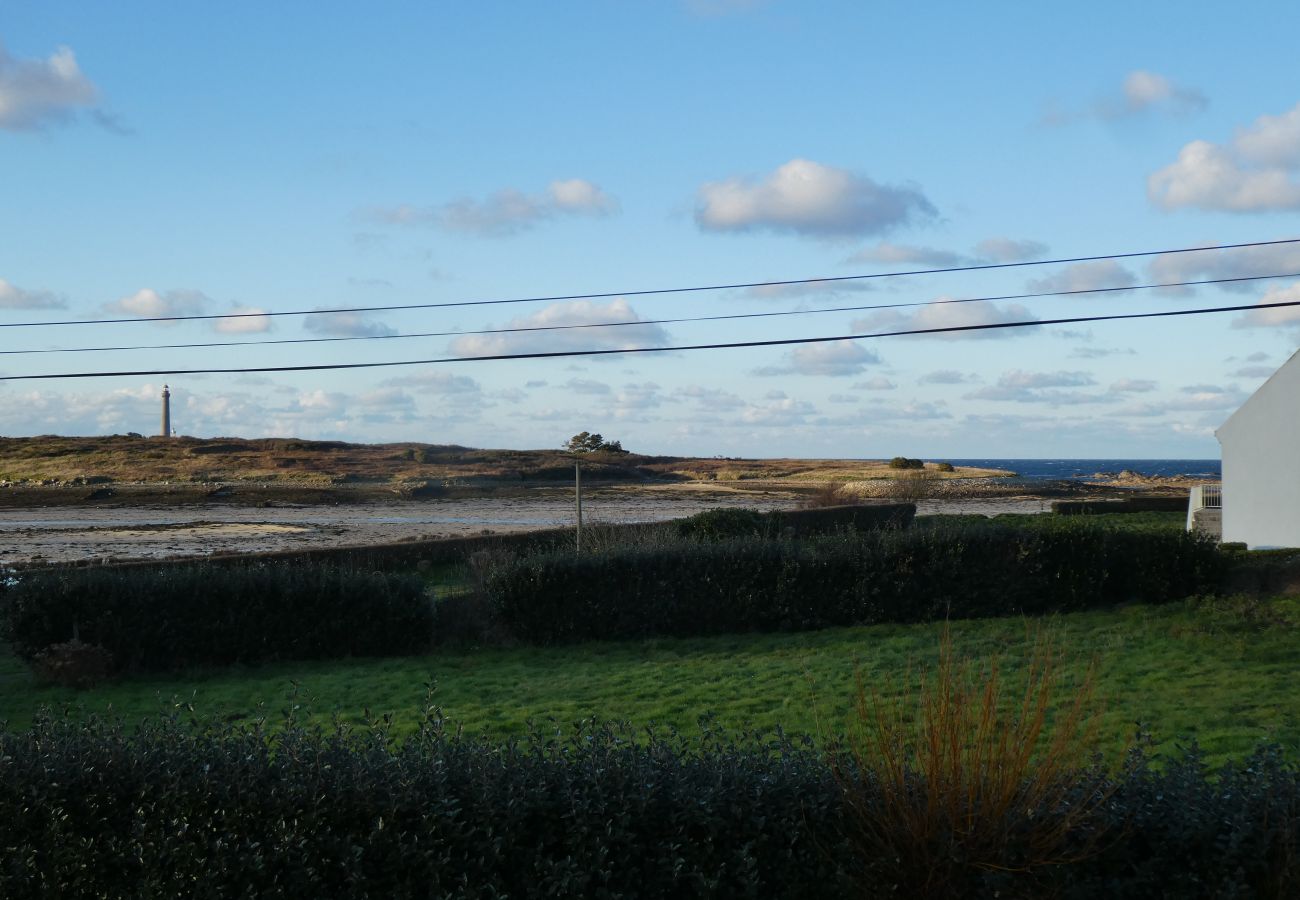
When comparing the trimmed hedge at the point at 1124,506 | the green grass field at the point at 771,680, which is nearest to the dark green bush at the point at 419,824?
the green grass field at the point at 771,680

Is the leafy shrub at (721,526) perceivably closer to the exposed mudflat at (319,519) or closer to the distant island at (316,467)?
the exposed mudflat at (319,519)

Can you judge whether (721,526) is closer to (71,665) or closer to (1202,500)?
(71,665)

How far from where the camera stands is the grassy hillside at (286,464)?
226 feet

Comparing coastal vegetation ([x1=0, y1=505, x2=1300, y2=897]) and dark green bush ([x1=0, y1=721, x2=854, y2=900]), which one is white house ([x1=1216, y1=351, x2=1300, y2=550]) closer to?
coastal vegetation ([x1=0, y1=505, x2=1300, y2=897])

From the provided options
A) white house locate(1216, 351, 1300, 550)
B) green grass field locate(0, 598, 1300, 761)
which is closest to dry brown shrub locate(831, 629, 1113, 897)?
green grass field locate(0, 598, 1300, 761)

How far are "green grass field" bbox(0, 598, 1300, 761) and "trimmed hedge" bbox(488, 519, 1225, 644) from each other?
47 cm

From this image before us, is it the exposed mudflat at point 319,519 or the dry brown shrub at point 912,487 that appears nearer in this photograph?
the exposed mudflat at point 319,519

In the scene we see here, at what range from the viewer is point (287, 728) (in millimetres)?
5648

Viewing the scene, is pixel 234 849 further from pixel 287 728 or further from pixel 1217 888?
pixel 1217 888

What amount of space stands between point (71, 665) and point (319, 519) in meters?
34.1

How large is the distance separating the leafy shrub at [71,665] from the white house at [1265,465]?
21.4 m

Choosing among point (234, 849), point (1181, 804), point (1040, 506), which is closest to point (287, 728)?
point (234, 849)

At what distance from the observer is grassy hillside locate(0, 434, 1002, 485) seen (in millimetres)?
68875

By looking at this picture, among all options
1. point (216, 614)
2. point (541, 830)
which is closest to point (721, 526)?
point (216, 614)
